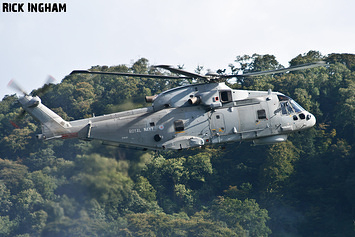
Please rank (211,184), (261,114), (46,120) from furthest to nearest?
(211,184) < (46,120) < (261,114)

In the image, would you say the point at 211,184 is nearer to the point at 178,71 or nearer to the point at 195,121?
the point at 195,121

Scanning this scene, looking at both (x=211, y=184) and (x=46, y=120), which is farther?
(x=211, y=184)

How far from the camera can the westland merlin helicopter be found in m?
28.2

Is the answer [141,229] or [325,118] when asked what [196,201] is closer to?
[141,229]

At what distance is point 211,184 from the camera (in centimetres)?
6406

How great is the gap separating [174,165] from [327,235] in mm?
16737

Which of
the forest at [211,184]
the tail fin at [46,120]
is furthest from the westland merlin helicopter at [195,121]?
the forest at [211,184]

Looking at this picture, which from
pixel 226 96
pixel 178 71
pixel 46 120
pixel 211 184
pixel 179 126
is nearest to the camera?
pixel 178 71

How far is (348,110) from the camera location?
6275 centimetres

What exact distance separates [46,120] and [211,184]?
36.7 metres

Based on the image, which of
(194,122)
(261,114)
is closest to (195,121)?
(194,122)

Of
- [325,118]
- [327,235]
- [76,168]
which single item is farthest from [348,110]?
[76,168]

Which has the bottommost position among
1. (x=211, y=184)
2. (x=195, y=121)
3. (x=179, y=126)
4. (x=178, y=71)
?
(x=211, y=184)

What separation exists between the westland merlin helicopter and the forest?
16979 mm
